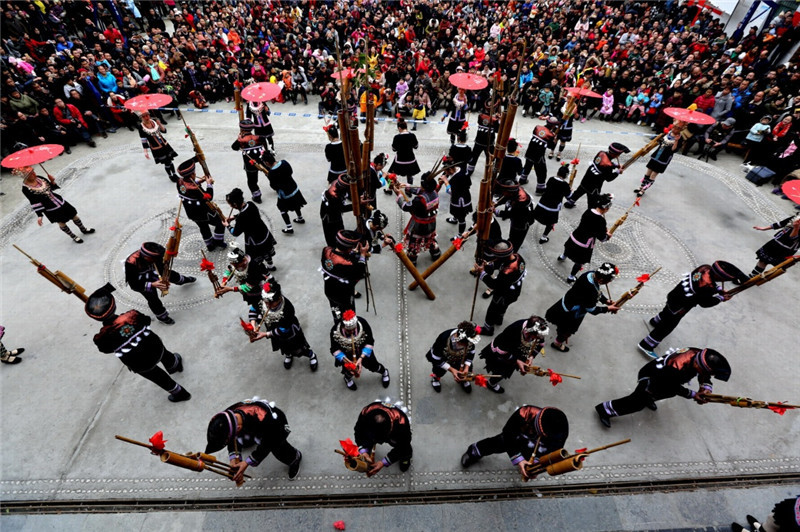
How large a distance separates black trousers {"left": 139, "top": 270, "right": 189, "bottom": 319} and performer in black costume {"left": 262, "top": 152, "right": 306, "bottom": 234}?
2409 millimetres

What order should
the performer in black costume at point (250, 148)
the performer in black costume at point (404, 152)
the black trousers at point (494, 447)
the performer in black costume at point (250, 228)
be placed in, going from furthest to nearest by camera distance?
the performer in black costume at point (404, 152)
the performer in black costume at point (250, 148)
the performer in black costume at point (250, 228)
the black trousers at point (494, 447)

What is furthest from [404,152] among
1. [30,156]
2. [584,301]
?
[30,156]

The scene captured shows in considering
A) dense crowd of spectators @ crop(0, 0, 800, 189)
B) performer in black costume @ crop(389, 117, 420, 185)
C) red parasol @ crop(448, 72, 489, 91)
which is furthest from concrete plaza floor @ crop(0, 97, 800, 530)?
dense crowd of spectators @ crop(0, 0, 800, 189)

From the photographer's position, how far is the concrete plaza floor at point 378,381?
472 cm

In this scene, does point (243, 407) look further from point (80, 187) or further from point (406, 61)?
point (406, 61)

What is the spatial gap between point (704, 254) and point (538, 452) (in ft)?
23.3

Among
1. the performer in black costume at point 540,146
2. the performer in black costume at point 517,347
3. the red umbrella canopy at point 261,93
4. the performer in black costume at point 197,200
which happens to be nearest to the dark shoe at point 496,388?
the performer in black costume at point 517,347

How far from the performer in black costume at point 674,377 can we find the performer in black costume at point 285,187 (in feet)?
21.8

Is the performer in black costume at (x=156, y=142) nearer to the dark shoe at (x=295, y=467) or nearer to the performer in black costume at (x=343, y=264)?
the performer in black costume at (x=343, y=264)

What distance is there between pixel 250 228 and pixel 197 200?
1.47 metres

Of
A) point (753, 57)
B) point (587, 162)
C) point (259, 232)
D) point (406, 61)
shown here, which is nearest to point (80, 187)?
point (259, 232)

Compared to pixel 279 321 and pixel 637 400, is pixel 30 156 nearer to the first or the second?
pixel 279 321

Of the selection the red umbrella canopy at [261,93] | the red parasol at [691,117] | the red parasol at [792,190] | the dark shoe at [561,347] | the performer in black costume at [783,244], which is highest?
the red parasol at [691,117]

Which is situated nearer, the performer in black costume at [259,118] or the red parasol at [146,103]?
the red parasol at [146,103]
